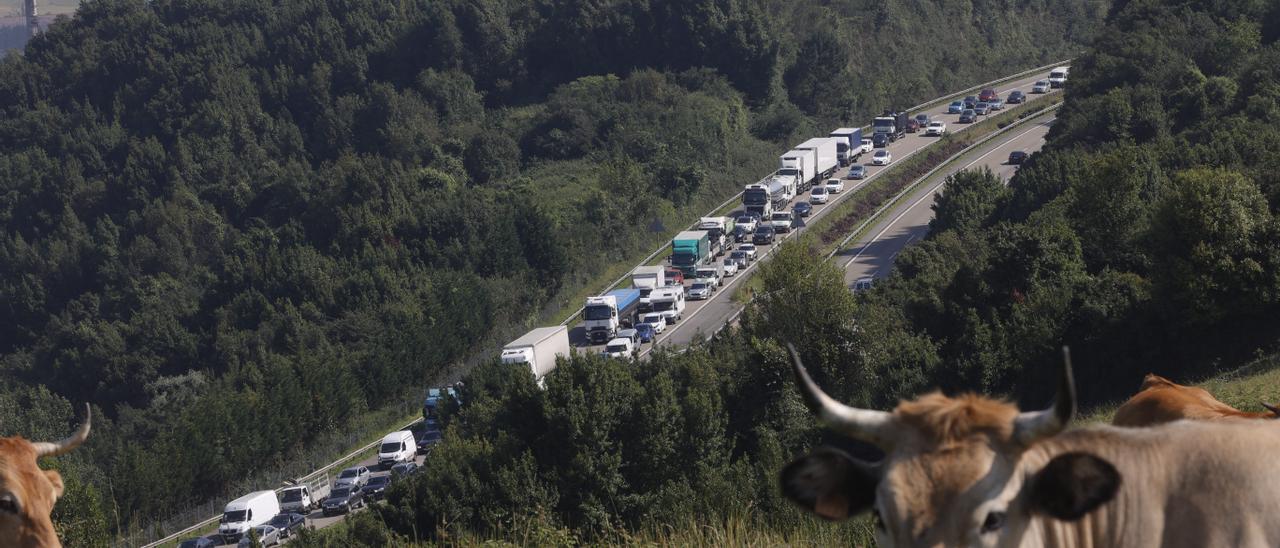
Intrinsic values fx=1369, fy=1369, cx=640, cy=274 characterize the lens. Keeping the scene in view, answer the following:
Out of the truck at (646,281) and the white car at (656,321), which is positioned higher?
the truck at (646,281)

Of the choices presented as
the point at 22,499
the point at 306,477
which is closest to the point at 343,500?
the point at 306,477

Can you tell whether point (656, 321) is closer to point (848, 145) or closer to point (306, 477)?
point (306, 477)

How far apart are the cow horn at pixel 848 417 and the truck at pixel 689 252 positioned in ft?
244

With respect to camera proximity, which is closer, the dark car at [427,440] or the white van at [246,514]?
the white van at [246,514]

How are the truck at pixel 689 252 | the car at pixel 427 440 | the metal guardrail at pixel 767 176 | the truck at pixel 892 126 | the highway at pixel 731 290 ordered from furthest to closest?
the truck at pixel 892 126, the metal guardrail at pixel 767 176, the truck at pixel 689 252, the highway at pixel 731 290, the car at pixel 427 440

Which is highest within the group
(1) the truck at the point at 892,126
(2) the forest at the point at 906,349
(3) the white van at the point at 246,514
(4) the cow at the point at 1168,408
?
(4) the cow at the point at 1168,408

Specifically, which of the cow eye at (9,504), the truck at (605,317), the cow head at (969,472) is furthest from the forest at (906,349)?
the cow head at (969,472)

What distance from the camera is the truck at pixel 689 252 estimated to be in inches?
3209

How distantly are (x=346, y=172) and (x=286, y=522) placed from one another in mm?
60092

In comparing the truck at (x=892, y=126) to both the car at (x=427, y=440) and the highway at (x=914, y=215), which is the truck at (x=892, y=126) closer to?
Result: the highway at (x=914, y=215)

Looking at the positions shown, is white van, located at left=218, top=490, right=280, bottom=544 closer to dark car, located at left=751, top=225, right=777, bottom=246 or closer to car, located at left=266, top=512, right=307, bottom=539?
car, located at left=266, top=512, right=307, bottom=539

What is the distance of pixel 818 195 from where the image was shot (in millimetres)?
93562

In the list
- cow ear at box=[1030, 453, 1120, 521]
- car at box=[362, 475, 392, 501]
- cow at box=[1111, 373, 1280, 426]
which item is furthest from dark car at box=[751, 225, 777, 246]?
cow ear at box=[1030, 453, 1120, 521]

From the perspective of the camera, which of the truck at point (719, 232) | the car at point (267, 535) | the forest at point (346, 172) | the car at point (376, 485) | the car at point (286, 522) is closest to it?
the car at point (267, 535)
